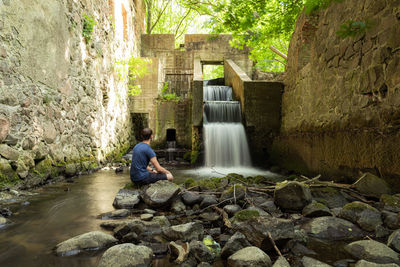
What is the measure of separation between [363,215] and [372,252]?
75 centimetres

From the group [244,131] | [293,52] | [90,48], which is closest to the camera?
[90,48]

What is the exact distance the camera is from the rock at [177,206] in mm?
3192

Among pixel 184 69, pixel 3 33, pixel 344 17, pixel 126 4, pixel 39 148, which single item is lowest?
pixel 39 148

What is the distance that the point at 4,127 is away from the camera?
3.48m

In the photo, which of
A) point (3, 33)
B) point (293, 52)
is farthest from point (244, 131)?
point (3, 33)

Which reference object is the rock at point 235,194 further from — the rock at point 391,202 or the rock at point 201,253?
the rock at point 391,202

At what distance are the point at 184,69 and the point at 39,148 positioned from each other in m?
11.3

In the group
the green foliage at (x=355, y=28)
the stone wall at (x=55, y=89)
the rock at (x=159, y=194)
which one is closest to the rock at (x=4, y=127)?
the stone wall at (x=55, y=89)

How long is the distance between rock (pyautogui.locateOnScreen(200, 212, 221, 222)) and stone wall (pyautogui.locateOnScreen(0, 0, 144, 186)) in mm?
3013

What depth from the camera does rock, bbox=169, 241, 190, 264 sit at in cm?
186

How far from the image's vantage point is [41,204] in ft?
11.0

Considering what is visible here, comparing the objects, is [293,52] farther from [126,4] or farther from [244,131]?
[126,4]

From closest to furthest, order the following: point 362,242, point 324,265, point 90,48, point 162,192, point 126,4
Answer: point 324,265, point 362,242, point 162,192, point 90,48, point 126,4

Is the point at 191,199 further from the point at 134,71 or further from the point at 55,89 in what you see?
the point at 134,71
